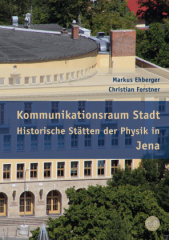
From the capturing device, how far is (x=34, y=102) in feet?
314

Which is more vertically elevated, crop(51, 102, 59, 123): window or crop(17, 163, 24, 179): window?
crop(51, 102, 59, 123): window

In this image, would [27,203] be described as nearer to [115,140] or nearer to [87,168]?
[87,168]

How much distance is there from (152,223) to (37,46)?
112 feet

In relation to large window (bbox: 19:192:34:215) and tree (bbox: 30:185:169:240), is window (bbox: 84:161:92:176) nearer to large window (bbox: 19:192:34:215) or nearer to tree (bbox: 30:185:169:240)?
large window (bbox: 19:192:34:215)

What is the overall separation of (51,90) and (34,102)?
1965 mm

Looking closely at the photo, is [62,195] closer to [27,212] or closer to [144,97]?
[27,212]

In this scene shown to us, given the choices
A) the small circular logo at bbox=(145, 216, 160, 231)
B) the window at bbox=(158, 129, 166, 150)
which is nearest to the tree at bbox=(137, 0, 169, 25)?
the window at bbox=(158, 129, 166, 150)

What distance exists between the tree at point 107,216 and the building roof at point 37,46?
2255 centimetres

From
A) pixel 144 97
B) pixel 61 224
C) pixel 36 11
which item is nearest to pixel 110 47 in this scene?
pixel 144 97

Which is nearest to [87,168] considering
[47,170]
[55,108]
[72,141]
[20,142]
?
[72,141]

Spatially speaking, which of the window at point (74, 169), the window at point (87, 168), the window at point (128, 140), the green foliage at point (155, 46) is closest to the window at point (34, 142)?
the window at point (74, 169)

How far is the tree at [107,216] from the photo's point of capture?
77.1 metres

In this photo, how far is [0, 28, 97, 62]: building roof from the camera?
333 ft

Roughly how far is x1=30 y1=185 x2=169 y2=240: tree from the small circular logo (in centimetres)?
33
